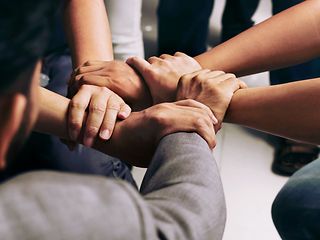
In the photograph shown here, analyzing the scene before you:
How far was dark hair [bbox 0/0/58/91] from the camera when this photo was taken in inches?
14.1

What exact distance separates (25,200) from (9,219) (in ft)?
0.06

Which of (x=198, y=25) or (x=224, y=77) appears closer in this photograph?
(x=224, y=77)

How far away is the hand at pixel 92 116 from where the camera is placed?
0.85 metres

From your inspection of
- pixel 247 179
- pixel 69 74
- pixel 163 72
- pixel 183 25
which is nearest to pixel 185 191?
pixel 163 72

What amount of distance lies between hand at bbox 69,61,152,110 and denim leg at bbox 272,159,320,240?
0.91 feet

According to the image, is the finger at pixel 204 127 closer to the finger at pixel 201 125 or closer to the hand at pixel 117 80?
the finger at pixel 201 125

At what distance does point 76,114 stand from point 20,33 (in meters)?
0.49

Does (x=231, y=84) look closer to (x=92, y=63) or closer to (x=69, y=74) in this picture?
(x=92, y=63)

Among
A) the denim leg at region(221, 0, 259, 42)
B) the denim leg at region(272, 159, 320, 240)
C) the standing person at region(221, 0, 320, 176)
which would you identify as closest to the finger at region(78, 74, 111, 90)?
the denim leg at region(272, 159, 320, 240)

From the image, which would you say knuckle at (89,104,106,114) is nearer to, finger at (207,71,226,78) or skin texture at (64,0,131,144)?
skin texture at (64,0,131,144)

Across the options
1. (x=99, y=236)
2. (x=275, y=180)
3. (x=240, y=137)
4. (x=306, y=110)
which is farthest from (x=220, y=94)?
(x=240, y=137)

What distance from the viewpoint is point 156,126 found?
0.78 m

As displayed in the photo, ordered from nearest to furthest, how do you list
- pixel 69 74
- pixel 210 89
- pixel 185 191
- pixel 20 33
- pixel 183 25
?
pixel 20 33 → pixel 185 191 → pixel 210 89 → pixel 69 74 → pixel 183 25

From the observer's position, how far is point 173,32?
1816 mm
